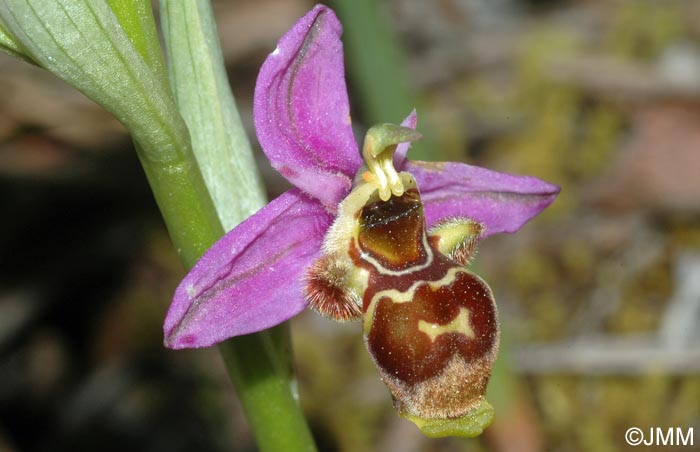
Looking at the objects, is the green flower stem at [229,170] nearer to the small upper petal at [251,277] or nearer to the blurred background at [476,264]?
the small upper petal at [251,277]

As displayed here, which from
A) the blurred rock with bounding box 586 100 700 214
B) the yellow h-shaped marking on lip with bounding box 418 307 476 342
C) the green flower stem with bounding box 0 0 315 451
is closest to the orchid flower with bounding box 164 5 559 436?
the yellow h-shaped marking on lip with bounding box 418 307 476 342

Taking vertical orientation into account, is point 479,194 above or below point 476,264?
above

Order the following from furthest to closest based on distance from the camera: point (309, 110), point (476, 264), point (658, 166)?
1. point (658, 166)
2. point (476, 264)
3. point (309, 110)

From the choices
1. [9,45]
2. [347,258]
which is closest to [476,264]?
[347,258]

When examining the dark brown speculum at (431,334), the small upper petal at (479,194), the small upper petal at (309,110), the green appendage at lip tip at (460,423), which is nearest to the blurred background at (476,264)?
the small upper petal at (479,194)

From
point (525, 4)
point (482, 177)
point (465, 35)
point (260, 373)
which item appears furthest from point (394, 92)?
point (525, 4)

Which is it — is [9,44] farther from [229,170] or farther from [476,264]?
[476,264]

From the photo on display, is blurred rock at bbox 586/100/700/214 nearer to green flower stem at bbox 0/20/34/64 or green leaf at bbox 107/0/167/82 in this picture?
green leaf at bbox 107/0/167/82

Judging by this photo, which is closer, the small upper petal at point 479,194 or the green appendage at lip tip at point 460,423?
the green appendage at lip tip at point 460,423
